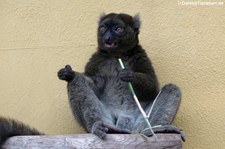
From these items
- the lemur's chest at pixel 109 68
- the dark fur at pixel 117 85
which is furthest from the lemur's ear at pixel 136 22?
the lemur's chest at pixel 109 68

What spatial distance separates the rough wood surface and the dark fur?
16 centimetres

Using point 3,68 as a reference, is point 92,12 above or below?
above

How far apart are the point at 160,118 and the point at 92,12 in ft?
3.95

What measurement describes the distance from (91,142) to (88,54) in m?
1.26

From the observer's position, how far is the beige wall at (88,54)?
14.3 feet

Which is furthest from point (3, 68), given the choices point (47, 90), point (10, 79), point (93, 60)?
point (93, 60)

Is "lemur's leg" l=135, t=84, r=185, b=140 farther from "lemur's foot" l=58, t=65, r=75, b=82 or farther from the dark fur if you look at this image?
"lemur's foot" l=58, t=65, r=75, b=82

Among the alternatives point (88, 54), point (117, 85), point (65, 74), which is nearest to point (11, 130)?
point (65, 74)

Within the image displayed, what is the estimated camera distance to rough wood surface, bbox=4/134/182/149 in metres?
3.44

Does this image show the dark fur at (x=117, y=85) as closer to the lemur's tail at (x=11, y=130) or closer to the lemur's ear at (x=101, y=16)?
the lemur's ear at (x=101, y=16)

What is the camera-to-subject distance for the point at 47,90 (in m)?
4.54

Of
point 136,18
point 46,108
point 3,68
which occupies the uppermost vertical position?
point 136,18

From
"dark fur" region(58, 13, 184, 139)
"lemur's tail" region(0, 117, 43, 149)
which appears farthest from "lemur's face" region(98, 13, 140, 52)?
"lemur's tail" region(0, 117, 43, 149)

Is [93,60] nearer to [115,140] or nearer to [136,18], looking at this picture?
[136,18]
